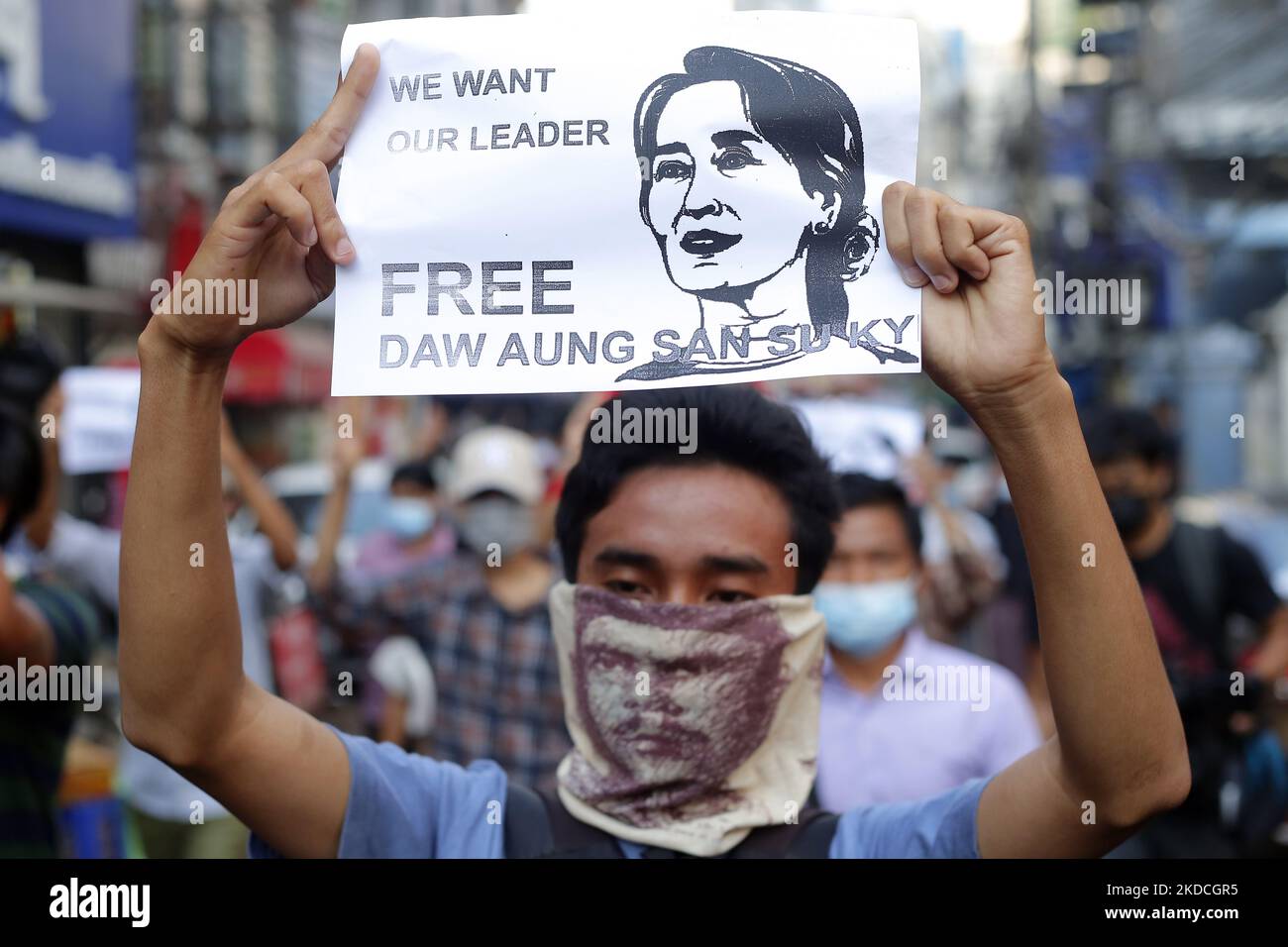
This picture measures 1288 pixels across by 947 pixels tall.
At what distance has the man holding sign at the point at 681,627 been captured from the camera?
1612 millimetres

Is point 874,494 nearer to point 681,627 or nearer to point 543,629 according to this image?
point 543,629

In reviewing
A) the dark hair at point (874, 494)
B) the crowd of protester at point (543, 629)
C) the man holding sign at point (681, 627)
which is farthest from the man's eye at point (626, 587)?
the dark hair at point (874, 494)

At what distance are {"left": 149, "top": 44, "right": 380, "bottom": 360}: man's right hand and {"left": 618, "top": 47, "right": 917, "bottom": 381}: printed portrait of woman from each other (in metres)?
0.40

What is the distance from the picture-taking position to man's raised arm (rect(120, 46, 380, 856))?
1651mm

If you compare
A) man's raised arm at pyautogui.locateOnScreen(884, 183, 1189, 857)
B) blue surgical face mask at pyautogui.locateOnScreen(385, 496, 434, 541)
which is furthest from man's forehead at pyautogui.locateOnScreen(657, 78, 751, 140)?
blue surgical face mask at pyautogui.locateOnScreen(385, 496, 434, 541)

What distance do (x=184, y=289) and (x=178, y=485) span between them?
25cm

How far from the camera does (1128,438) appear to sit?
4406mm

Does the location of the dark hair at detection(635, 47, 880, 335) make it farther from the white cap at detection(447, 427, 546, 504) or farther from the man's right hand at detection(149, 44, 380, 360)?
the white cap at detection(447, 427, 546, 504)

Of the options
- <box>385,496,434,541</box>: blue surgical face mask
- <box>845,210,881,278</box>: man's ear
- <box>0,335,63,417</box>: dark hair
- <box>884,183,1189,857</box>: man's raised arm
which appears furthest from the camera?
<box>385,496,434,541</box>: blue surgical face mask

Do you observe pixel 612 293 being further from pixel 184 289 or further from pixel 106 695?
pixel 106 695

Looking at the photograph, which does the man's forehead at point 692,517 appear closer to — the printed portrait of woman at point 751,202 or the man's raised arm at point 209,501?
the printed portrait of woman at point 751,202

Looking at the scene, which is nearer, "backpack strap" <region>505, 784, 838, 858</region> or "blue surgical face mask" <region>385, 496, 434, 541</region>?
"backpack strap" <region>505, 784, 838, 858</region>

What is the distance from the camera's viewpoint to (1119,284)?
8.09 feet

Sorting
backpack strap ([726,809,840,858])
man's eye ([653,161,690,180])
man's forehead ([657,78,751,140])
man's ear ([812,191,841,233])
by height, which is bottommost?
backpack strap ([726,809,840,858])
